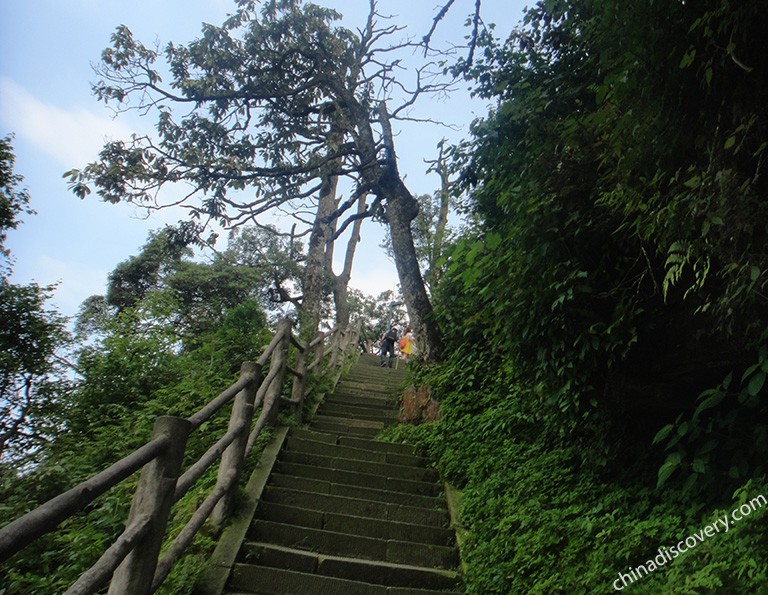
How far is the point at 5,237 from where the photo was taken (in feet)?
30.3

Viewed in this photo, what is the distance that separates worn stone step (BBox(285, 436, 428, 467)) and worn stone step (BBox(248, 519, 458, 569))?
60.8 inches

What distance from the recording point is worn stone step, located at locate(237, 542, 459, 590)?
3746mm

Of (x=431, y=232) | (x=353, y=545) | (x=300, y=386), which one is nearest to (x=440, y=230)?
(x=431, y=232)

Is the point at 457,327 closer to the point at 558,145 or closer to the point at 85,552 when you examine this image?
the point at 558,145

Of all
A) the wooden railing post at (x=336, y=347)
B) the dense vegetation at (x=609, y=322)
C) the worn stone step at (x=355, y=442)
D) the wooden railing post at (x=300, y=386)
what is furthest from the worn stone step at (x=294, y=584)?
the wooden railing post at (x=336, y=347)

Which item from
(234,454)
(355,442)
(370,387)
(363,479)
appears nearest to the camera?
(234,454)

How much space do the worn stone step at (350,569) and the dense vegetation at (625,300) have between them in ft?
0.98

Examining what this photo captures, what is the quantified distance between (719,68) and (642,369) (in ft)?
6.35

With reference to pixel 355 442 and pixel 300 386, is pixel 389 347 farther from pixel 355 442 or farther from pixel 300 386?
pixel 355 442

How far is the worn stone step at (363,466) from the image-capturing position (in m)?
5.46

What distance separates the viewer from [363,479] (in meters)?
5.23

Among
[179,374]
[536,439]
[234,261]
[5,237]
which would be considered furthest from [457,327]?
[234,261]

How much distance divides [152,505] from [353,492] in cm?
302

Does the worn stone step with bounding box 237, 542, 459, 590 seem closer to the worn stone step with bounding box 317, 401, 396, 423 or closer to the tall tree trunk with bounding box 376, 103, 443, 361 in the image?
the worn stone step with bounding box 317, 401, 396, 423
